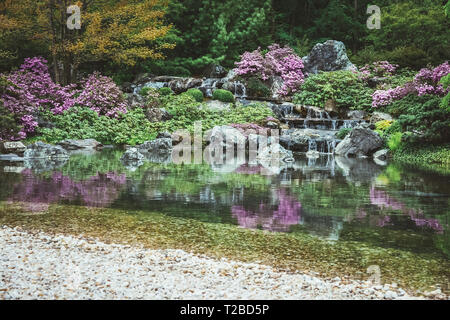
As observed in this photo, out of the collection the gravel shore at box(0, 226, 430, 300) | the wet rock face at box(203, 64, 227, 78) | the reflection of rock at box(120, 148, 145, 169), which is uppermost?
the wet rock face at box(203, 64, 227, 78)

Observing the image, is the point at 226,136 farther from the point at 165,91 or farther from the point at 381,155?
the point at 381,155

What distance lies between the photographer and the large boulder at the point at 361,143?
16938 mm

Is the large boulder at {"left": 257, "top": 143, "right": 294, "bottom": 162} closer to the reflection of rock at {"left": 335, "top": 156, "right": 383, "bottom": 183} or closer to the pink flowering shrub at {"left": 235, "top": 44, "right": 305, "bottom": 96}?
the reflection of rock at {"left": 335, "top": 156, "right": 383, "bottom": 183}

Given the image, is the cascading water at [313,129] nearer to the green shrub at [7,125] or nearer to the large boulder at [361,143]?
the large boulder at [361,143]

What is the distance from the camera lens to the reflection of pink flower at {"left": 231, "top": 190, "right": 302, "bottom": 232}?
5.83 metres

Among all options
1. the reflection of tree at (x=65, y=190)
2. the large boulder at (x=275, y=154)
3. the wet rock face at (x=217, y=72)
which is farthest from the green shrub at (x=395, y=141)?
the wet rock face at (x=217, y=72)

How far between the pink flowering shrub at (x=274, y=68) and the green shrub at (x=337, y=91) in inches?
34.6

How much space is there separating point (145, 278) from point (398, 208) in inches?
194

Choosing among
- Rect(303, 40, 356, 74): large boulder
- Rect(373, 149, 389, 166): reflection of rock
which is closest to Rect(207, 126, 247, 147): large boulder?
Rect(373, 149, 389, 166): reflection of rock

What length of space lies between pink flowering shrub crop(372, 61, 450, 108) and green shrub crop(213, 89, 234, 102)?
6.82 metres

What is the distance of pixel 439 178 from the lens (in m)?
10.8

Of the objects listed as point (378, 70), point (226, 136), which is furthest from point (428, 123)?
point (378, 70)

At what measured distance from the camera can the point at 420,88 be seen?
59.1 ft
